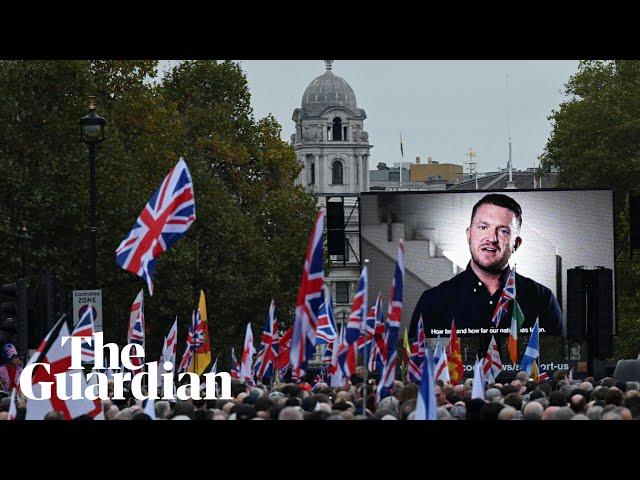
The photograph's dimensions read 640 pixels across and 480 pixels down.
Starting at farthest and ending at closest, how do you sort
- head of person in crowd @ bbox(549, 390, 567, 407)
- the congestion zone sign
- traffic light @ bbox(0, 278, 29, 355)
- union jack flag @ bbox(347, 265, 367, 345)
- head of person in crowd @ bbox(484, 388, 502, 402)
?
the congestion zone sign → traffic light @ bbox(0, 278, 29, 355) → union jack flag @ bbox(347, 265, 367, 345) → head of person in crowd @ bbox(484, 388, 502, 402) → head of person in crowd @ bbox(549, 390, 567, 407)

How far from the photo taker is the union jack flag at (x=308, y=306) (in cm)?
1652

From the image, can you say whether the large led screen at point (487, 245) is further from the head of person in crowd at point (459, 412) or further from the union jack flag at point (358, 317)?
the head of person in crowd at point (459, 412)

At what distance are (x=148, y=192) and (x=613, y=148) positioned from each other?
2044 cm

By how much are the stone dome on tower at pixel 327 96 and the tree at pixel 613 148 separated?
4279 inches

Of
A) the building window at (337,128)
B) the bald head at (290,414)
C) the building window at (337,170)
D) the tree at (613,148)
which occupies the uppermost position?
the building window at (337,128)

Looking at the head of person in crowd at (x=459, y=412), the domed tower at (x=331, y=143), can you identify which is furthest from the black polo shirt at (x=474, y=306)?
the domed tower at (x=331, y=143)

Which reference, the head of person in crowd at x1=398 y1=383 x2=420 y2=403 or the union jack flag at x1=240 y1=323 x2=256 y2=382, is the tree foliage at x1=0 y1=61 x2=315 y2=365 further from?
the head of person in crowd at x1=398 y1=383 x2=420 y2=403

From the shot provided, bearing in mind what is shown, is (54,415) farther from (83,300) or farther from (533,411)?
(83,300)

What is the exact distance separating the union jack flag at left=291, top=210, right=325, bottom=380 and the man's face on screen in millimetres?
24621

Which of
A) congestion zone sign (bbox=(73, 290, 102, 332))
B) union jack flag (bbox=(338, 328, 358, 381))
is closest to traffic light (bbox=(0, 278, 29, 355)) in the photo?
congestion zone sign (bbox=(73, 290, 102, 332))

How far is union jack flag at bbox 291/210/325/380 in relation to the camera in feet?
54.2
